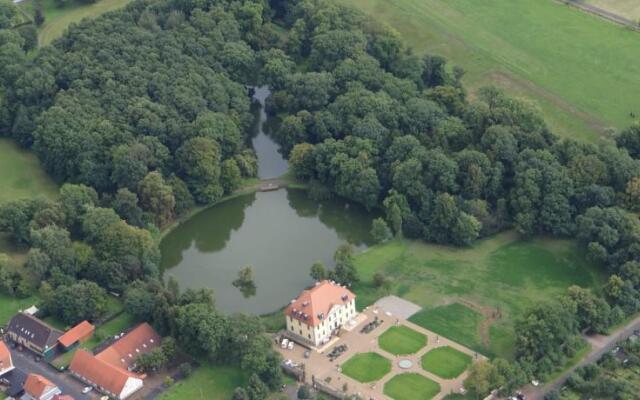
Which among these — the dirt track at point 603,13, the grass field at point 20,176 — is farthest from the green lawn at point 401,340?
the dirt track at point 603,13

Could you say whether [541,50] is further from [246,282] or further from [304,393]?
[304,393]

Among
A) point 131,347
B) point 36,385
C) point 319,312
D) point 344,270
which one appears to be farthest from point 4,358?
point 344,270

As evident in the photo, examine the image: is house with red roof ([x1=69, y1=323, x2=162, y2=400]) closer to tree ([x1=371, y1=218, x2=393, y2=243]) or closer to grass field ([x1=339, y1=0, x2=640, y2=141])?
tree ([x1=371, y1=218, x2=393, y2=243])

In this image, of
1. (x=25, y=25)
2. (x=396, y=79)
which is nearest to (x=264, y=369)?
(x=396, y=79)

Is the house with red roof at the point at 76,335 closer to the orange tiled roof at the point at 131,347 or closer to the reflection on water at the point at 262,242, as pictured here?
the orange tiled roof at the point at 131,347

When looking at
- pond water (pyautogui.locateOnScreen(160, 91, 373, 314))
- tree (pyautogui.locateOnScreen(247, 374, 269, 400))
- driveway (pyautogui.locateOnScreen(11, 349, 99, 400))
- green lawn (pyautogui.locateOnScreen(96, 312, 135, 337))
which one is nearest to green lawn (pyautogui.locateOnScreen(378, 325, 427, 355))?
pond water (pyautogui.locateOnScreen(160, 91, 373, 314))
